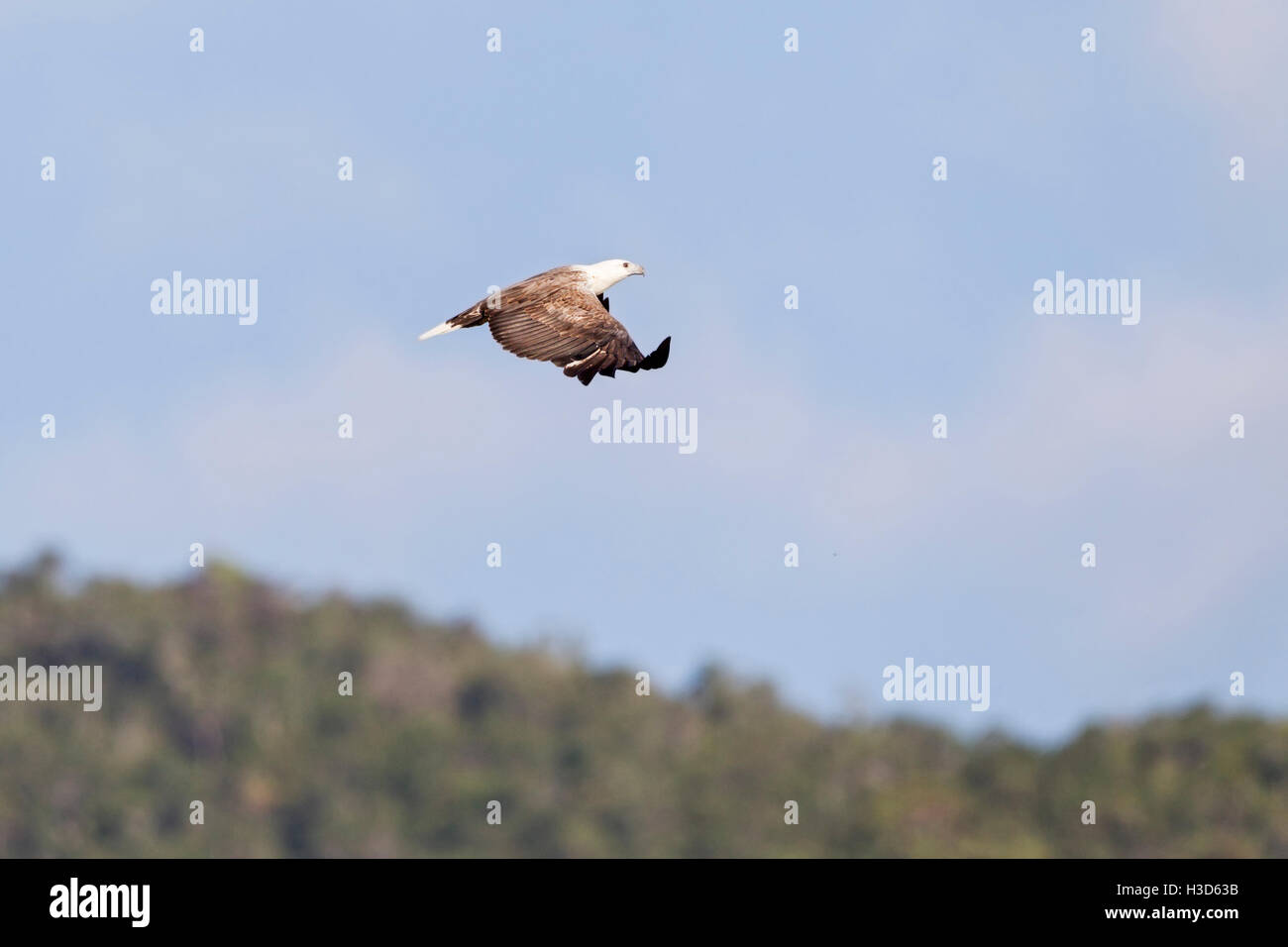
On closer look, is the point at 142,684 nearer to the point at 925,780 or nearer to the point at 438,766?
the point at 438,766

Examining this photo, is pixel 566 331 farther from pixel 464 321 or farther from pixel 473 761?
pixel 473 761

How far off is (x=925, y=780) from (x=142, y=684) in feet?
73.7

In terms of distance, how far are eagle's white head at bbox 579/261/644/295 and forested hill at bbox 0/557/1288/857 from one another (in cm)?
3471

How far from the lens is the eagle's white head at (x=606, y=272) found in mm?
27359

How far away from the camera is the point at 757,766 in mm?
64062

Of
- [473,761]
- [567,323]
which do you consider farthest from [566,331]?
[473,761]

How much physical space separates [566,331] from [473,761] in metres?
44.1

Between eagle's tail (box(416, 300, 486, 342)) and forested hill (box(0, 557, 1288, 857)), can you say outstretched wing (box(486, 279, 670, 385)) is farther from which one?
forested hill (box(0, 557, 1288, 857))

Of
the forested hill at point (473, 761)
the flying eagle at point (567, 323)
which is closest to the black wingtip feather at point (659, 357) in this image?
the flying eagle at point (567, 323)

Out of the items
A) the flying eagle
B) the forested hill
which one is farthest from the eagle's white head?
the forested hill
